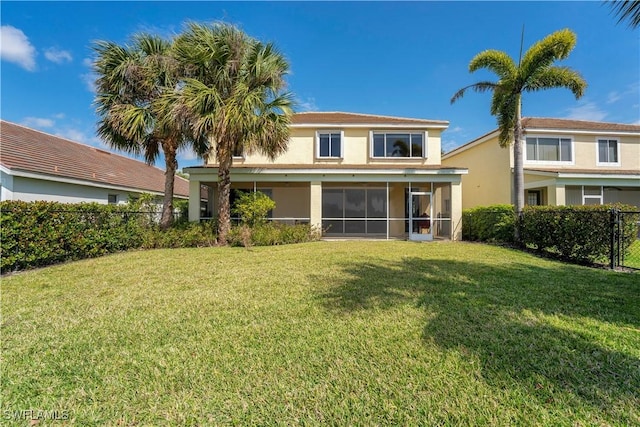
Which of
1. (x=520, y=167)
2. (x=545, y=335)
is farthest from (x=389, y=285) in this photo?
(x=520, y=167)

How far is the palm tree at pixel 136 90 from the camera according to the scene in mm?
11297

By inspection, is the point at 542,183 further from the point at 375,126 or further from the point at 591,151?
the point at 375,126

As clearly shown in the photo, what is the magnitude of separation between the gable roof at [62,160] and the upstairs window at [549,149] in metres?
24.8

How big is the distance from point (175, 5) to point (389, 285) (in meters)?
13.0

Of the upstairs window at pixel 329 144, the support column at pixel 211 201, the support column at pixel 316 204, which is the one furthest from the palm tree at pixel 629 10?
the support column at pixel 211 201

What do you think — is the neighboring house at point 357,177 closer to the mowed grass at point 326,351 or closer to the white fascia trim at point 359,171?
the white fascia trim at point 359,171

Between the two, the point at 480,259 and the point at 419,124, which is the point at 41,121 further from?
the point at 480,259

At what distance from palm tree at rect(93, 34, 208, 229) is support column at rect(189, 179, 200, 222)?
2.71 m

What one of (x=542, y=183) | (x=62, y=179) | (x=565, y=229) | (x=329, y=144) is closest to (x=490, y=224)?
(x=565, y=229)

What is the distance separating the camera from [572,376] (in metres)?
2.79

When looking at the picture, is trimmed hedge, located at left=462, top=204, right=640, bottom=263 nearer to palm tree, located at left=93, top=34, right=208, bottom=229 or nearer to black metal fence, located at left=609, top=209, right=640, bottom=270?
black metal fence, located at left=609, top=209, right=640, bottom=270

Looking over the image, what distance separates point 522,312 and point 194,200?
13937mm

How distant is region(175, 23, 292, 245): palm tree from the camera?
10727mm

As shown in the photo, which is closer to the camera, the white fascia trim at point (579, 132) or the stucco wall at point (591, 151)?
the white fascia trim at point (579, 132)
